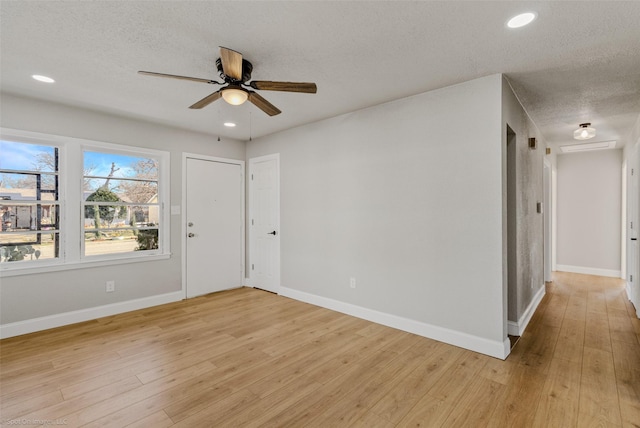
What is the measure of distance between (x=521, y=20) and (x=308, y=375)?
2.92 meters

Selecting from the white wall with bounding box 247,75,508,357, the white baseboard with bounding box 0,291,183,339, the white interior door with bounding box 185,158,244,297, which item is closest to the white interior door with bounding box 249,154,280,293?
the white interior door with bounding box 185,158,244,297

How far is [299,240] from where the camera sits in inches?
173

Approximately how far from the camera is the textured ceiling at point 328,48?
6.01ft

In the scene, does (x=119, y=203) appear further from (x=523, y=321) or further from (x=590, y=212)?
(x=590, y=212)

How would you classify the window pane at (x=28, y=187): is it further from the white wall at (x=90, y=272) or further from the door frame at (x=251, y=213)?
the door frame at (x=251, y=213)

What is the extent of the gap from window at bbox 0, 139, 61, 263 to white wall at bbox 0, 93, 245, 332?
0.25 m

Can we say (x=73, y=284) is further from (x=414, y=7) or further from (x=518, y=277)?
(x=518, y=277)

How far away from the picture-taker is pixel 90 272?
3.65m

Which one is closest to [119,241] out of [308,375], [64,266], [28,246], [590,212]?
[64,266]

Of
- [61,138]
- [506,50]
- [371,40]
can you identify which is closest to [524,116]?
[506,50]

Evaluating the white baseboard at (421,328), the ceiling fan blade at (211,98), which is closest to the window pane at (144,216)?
the ceiling fan blade at (211,98)

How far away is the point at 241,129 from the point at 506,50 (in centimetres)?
341

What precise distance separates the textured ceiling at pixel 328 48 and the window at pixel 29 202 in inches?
26.2

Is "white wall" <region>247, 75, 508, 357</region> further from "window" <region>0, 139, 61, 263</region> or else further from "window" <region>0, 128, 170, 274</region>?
"window" <region>0, 139, 61, 263</region>
